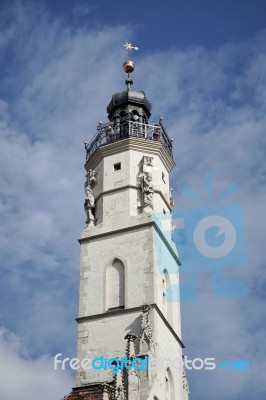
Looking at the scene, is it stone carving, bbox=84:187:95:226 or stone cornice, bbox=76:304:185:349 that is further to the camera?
stone carving, bbox=84:187:95:226

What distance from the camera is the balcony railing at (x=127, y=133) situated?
3189 cm

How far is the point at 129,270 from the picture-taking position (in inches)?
1083

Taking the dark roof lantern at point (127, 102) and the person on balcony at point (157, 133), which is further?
the dark roof lantern at point (127, 102)

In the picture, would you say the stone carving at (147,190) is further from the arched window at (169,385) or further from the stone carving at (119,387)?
the stone carving at (119,387)

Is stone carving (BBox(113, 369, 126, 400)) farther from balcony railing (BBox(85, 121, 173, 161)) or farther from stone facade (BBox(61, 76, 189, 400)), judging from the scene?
balcony railing (BBox(85, 121, 173, 161))

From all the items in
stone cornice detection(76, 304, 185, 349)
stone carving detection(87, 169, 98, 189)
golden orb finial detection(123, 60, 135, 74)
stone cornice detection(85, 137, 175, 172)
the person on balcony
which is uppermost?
golden orb finial detection(123, 60, 135, 74)

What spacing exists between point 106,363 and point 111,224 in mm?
5786

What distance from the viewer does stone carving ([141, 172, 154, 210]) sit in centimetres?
2902

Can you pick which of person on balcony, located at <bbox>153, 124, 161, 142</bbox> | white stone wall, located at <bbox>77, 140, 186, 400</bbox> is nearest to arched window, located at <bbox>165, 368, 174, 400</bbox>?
white stone wall, located at <bbox>77, 140, 186, 400</bbox>

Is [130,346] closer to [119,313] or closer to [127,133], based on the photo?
[119,313]

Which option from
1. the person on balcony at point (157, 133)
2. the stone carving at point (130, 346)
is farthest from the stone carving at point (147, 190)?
the stone carving at point (130, 346)

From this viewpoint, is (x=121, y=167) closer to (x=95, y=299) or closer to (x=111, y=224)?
(x=111, y=224)

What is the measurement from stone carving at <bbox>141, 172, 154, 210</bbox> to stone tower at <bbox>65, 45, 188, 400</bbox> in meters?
0.04

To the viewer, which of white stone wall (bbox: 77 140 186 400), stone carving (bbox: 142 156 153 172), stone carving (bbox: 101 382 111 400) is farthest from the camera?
stone carving (bbox: 142 156 153 172)
